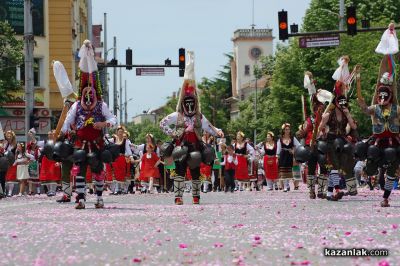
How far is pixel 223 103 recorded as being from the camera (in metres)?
148

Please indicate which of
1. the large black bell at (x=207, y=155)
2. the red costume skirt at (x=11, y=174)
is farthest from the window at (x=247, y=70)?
the large black bell at (x=207, y=155)

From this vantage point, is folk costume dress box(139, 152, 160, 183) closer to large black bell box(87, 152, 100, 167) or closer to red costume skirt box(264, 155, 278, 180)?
red costume skirt box(264, 155, 278, 180)

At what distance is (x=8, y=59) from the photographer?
42.5m

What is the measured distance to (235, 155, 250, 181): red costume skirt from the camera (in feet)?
106

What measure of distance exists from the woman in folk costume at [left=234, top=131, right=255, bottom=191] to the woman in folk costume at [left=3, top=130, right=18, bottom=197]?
6920 millimetres

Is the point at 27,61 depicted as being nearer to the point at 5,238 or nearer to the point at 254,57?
the point at 5,238

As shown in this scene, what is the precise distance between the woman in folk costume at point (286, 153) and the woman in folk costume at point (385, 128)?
1096cm

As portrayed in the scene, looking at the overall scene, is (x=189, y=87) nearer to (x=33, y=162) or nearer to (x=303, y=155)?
(x=303, y=155)

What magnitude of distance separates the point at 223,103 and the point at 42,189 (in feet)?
383

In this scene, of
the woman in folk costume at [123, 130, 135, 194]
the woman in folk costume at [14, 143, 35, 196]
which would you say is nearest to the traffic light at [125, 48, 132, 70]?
the woman in folk costume at [123, 130, 135, 194]

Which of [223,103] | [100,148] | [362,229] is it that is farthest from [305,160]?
[223,103]

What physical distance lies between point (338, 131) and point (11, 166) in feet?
38.7

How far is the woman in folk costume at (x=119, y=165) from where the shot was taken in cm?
2927

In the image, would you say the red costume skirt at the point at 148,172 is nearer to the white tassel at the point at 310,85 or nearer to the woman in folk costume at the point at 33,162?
the woman in folk costume at the point at 33,162
